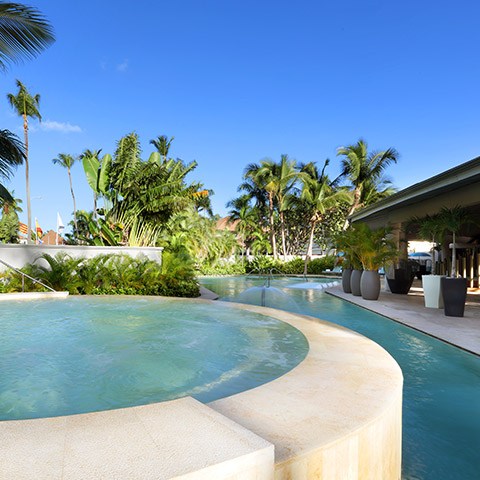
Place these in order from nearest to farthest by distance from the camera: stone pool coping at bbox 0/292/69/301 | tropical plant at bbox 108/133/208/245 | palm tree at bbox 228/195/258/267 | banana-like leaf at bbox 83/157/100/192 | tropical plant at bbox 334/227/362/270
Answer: stone pool coping at bbox 0/292/69/301 < tropical plant at bbox 334/227/362/270 < tropical plant at bbox 108/133/208/245 < banana-like leaf at bbox 83/157/100/192 < palm tree at bbox 228/195/258/267

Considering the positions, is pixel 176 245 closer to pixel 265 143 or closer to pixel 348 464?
pixel 348 464

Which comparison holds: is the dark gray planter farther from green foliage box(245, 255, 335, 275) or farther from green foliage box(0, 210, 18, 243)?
green foliage box(0, 210, 18, 243)

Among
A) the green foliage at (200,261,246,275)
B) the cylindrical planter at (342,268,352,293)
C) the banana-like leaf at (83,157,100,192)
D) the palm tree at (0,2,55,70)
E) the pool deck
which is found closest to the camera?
the pool deck

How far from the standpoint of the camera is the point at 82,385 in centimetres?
329

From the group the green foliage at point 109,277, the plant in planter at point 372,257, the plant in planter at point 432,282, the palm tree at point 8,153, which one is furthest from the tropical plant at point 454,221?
the palm tree at point 8,153

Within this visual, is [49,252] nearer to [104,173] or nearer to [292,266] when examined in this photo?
[104,173]

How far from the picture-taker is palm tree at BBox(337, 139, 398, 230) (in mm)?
24516

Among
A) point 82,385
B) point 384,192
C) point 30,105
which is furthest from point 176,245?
point 30,105

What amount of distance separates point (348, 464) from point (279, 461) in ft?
1.49

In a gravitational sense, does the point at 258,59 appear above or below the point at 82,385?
above

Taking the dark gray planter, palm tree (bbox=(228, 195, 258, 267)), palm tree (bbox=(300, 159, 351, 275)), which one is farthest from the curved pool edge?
palm tree (bbox=(228, 195, 258, 267))

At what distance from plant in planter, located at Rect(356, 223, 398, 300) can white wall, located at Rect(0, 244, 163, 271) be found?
665cm

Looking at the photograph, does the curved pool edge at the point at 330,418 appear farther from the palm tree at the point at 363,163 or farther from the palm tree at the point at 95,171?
the palm tree at the point at 363,163

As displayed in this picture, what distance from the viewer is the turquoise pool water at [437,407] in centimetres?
227
